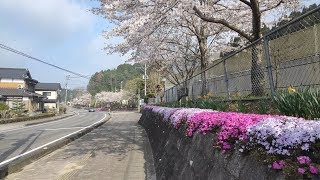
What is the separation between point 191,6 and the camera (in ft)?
37.3

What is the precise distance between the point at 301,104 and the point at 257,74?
2886mm

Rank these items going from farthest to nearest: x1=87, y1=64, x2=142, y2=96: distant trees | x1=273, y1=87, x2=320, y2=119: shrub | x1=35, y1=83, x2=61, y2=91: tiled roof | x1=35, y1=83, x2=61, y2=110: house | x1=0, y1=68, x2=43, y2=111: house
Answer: x1=87, y1=64, x2=142, y2=96: distant trees < x1=35, y1=83, x2=61, y2=91: tiled roof < x1=35, y1=83, x2=61, y2=110: house < x1=0, y1=68, x2=43, y2=111: house < x1=273, y1=87, x2=320, y2=119: shrub

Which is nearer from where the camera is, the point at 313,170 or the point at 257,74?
the point at 313,170

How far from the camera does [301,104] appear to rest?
4559 mm

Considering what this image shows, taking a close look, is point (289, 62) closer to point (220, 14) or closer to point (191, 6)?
point (191, 6)

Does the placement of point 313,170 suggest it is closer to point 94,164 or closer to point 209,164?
point 209,164

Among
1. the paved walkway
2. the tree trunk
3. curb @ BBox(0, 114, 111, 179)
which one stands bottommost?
the paved walkway

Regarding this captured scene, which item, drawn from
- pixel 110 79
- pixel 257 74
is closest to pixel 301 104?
pixel 257 74

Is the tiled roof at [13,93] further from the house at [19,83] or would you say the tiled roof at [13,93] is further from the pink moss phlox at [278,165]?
the pink moss phlox at [278,165]

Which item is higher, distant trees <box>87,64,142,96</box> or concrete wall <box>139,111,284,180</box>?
distant trees <box>87,64,142,96</box>

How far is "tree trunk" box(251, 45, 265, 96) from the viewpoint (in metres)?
7.21

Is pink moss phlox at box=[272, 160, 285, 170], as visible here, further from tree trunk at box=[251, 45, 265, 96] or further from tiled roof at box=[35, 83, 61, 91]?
tiled roof at box=[35, 83, 61, 91]

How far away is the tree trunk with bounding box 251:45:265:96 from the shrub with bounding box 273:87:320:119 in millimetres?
2098

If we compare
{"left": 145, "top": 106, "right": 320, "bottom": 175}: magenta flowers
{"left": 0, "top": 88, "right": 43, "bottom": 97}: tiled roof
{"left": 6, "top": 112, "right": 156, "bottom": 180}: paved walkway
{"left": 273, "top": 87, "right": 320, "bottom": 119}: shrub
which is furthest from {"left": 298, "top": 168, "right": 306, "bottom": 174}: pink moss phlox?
{"left": 0, "top": 88, "right": 43, "bottom": 97}: tiled roof
